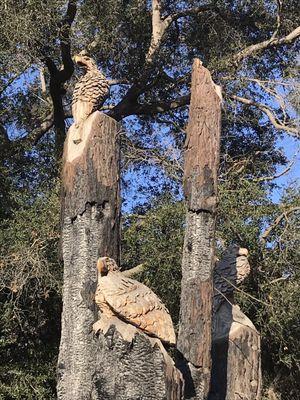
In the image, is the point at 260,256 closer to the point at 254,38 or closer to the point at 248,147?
the point at 248,147

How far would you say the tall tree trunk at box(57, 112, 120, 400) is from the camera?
5.07 m

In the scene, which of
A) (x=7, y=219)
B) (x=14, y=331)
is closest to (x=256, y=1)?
(x=7, y=219)

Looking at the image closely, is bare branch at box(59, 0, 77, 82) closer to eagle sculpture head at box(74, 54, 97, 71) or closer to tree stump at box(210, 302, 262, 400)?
eagle sculpture head at box(74, 54, 97, 71)

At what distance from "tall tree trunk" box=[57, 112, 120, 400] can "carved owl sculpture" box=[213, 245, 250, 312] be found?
106 cm

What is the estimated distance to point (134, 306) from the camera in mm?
4297

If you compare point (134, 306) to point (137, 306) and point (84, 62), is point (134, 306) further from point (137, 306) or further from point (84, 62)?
point (84, 62)

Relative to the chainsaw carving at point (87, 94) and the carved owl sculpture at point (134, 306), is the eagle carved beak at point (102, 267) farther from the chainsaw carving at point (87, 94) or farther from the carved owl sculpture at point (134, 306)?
the chainsaw carving at point (87, 94)

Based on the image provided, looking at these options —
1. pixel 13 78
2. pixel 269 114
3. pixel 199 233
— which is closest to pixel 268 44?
pixel 269 114

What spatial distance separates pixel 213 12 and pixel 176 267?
15.7 ft

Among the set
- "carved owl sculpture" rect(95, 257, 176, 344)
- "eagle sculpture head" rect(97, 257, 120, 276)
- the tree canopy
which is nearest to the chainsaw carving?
"eagle sculpture head" rect(97, 257, 120, 276)

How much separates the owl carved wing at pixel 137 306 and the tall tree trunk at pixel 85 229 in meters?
0.69

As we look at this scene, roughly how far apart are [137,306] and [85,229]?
3.59 ft

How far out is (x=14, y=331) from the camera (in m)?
9.59

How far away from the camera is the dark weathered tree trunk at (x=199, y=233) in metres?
5.23
